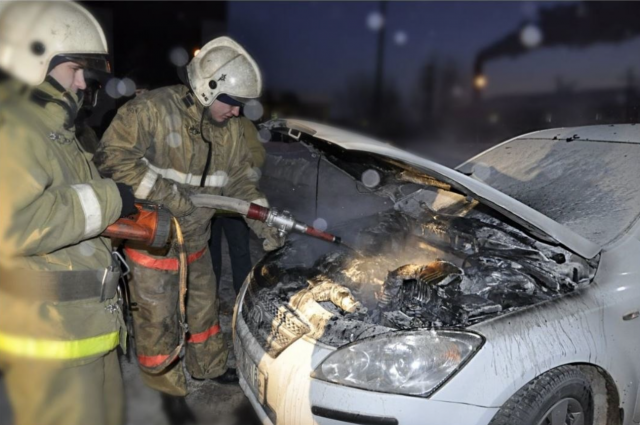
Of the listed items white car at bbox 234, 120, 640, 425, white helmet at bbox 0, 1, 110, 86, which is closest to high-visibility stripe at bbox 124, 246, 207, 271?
white car at bbox 234, 120, 640, 425

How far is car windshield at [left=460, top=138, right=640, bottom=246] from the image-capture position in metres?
2.34

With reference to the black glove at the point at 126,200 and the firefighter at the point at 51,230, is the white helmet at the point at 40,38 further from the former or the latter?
the black glove at the point at 126,200

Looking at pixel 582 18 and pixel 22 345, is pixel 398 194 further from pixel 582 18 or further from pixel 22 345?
pixel 582 18

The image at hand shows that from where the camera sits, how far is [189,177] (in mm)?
2846

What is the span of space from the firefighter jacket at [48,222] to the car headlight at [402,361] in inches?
36.4

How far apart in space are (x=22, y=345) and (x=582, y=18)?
76.2 feet

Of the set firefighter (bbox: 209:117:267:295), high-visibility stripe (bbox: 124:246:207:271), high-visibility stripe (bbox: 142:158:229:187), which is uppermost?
high-visibility stripe (bbox: 142:158:229:187)

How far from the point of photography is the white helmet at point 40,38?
165 centimetres

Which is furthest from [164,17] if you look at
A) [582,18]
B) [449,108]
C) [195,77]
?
[195,77]

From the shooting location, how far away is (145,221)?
1956 millimetres

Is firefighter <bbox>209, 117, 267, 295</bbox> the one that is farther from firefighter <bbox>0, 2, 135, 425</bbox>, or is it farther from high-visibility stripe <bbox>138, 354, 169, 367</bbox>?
firefighter <bbox>0, 2, 135, 425</bbox>

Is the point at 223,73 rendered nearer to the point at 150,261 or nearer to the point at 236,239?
the point at 150,261

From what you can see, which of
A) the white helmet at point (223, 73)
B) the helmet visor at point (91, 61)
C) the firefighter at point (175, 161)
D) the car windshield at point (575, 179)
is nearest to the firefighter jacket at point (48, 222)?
the helmet visor at point (91, 61)

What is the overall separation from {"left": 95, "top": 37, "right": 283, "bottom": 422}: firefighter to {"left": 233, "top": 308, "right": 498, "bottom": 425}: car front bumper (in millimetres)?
757
